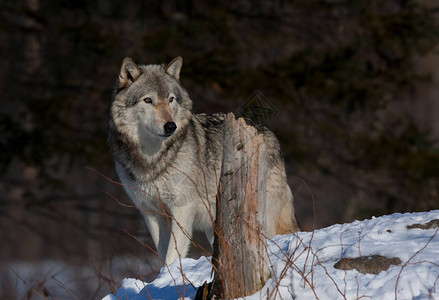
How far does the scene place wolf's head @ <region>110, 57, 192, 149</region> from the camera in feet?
15.8

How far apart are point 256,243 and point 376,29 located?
10.3 metres

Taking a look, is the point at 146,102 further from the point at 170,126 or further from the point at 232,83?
the point at 232,83

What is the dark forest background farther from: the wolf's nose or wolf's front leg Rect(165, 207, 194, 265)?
the wolf's nose

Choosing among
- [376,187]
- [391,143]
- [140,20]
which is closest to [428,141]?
[391,143]

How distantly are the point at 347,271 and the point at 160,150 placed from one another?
233cm

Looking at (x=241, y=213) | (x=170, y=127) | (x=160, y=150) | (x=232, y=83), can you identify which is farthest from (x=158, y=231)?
(x=232, y=83)

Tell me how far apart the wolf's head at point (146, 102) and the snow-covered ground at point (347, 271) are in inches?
52.4

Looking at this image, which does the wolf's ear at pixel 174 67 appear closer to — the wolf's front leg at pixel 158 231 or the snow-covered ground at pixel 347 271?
the wolf's front leg at pixel 158 231

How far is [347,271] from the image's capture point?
334cm

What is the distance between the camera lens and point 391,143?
1219 cm

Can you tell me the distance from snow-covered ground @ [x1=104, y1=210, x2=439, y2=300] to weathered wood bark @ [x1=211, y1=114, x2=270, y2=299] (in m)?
0.12

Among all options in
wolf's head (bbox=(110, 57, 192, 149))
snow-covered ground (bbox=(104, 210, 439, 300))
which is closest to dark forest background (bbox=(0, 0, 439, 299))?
wolf's head (bbox=(110, 57, 192, 149))

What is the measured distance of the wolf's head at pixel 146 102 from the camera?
15.8 feet

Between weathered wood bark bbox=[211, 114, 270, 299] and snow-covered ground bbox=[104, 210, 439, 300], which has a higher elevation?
weathered wood bark bbox=[211, 114, 270, 299]
